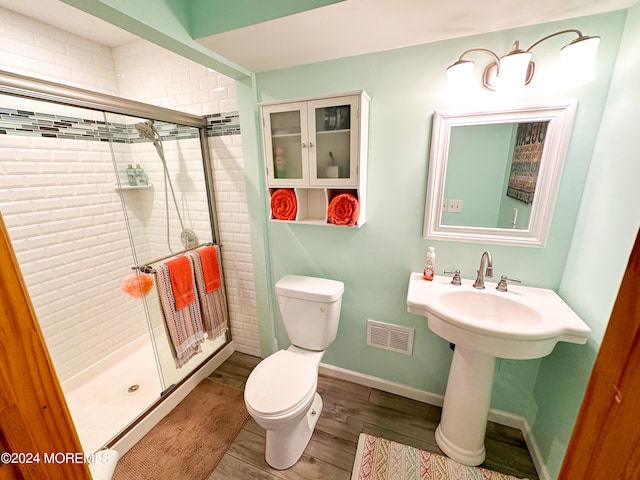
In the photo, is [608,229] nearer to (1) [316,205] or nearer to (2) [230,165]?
(1) [316,205]

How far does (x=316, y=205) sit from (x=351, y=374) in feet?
4.12

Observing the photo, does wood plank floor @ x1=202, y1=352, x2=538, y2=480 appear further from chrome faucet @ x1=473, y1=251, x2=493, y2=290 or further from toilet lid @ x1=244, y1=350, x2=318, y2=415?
chrome faucet @ x1=473, y1=251, x2=493, y2=290

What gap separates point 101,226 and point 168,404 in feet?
4.54

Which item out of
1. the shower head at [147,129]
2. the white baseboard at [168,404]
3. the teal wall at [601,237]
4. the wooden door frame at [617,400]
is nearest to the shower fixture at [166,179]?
the shower head at [147,129]

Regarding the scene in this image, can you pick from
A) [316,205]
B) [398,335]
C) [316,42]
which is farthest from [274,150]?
[398,335]

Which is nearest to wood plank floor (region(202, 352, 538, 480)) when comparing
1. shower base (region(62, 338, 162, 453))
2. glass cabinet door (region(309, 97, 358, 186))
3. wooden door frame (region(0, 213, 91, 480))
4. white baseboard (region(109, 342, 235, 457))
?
white baseboard (region(109, 342, 235, 457))

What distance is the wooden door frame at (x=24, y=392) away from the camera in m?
0.38

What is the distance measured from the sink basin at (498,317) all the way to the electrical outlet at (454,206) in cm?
39

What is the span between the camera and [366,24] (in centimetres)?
115

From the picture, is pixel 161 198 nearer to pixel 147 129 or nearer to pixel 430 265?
pixel 147 129

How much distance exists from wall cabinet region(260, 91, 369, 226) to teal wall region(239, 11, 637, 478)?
0.56 ft

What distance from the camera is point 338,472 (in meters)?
1.39

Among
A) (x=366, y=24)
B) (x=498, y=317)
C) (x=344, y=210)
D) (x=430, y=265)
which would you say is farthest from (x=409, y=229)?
(x=366, y=24)

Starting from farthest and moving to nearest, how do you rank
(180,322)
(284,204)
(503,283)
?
(180,322) < (284,204) < (503,283)
